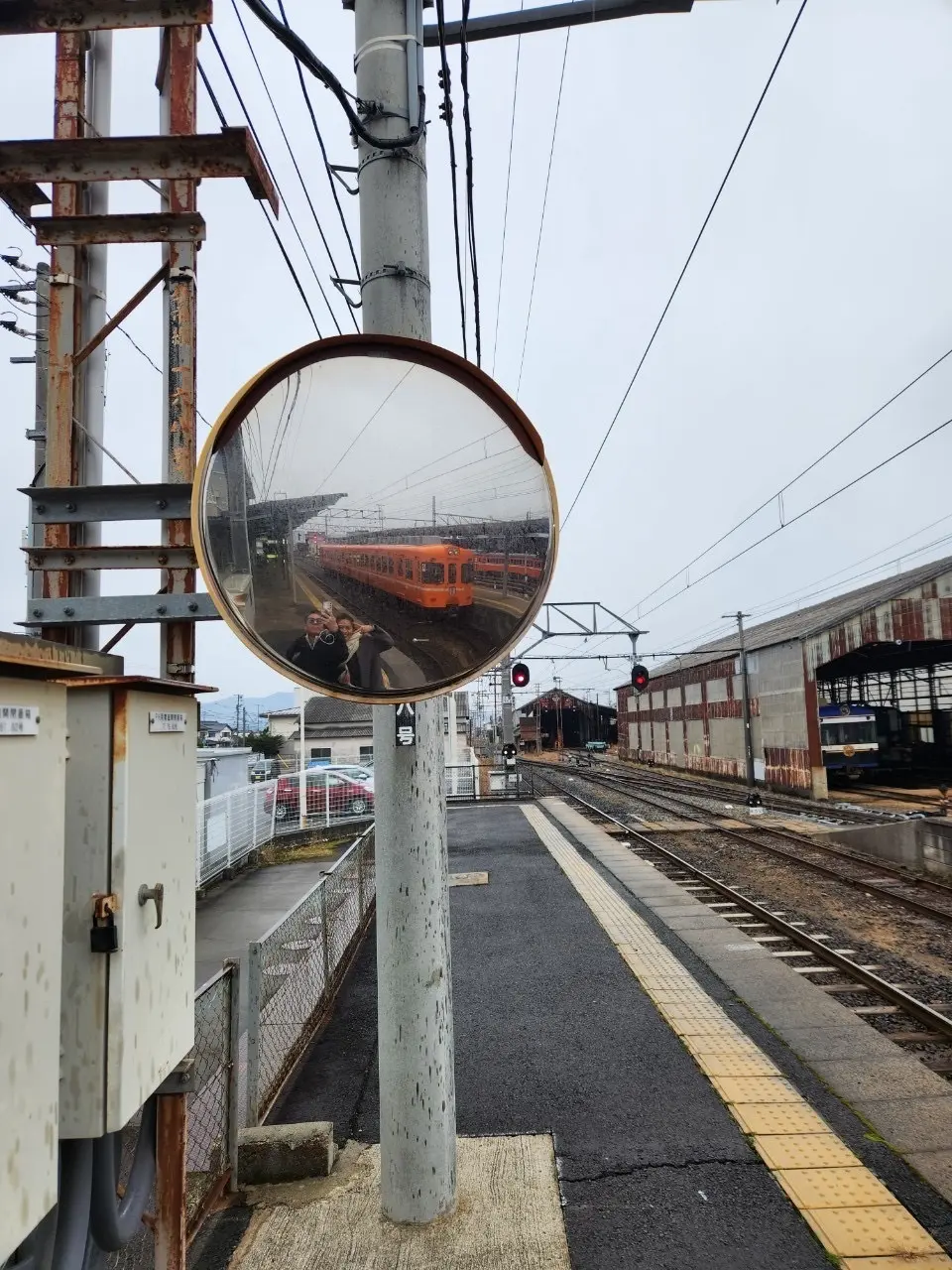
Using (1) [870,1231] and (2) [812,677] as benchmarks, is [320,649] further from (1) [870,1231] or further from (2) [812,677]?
(2) [812,677]

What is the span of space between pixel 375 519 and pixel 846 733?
3465cm

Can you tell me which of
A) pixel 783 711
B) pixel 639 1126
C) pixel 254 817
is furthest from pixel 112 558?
pixel 783 711

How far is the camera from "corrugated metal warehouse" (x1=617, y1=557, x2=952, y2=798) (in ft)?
91.0

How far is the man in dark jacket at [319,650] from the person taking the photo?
2148 millimetres

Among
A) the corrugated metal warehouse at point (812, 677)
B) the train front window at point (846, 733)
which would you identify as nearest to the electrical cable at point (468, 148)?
the corrugated metal warehouse at point (812, 677)

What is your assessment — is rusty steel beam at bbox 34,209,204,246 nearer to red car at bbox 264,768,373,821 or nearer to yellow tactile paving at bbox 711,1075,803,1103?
yellow tactile paving at bbox 711,1075,803,1103

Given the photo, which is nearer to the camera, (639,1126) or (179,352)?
(179,352)

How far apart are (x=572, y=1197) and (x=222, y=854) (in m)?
11.3

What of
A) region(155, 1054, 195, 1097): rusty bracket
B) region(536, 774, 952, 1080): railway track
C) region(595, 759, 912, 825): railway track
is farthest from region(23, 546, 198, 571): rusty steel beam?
region(595, 759, 912, 825): railway track

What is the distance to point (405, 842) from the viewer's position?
351 cm

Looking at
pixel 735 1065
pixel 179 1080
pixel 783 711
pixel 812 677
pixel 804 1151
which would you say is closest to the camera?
pixel 179 1080

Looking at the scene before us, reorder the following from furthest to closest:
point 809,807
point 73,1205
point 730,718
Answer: point 730,718 → point 809,807 → point 73,1205

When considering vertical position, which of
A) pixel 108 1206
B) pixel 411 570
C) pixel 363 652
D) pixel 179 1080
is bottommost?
pixel 108 1206

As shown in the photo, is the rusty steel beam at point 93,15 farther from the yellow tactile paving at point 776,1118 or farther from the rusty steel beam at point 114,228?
the yellow tactile paving at point 776,1118
